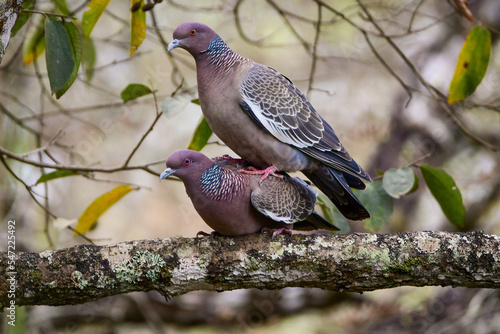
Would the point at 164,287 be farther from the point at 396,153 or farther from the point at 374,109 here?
the point at 374,109

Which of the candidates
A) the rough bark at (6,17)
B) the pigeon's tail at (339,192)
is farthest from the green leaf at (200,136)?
the rough bark at (6,17)

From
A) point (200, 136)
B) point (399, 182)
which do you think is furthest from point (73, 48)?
point (399, 182)

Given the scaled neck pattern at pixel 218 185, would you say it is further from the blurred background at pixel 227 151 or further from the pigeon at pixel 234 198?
the blurred background at pixel 227 151

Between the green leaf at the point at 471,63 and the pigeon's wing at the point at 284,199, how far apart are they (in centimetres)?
112

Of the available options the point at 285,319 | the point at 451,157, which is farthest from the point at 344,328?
the point at 451,157

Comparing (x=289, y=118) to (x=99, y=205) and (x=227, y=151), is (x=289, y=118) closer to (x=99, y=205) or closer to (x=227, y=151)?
(x=99, y=205)

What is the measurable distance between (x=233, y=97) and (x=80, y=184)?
4.16 meters

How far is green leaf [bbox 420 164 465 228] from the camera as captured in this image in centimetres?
335

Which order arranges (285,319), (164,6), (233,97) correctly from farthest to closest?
(164,6) → (285,319) → (233,97)

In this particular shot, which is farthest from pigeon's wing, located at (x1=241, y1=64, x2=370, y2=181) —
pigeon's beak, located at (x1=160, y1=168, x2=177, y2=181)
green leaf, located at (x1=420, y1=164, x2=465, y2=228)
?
pigeon's beak, located at (x1=160, y1=168, x2=177, y2=181)

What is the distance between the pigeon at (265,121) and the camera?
327 centimetres

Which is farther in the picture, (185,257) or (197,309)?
(197,309)

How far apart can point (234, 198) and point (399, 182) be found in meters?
0.98

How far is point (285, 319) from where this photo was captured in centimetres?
516
